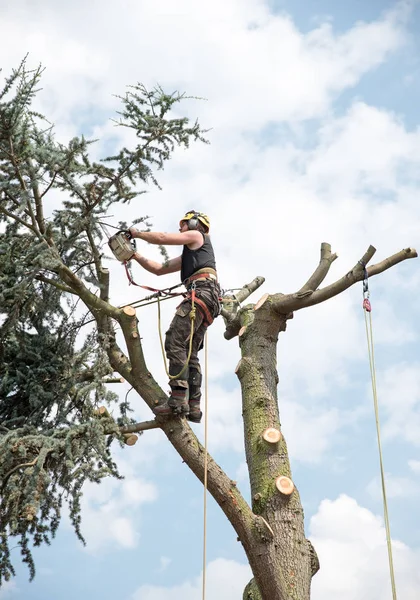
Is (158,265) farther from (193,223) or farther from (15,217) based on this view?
(15,217)

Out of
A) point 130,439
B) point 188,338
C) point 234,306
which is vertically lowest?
point 130,439

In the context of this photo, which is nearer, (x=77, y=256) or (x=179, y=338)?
(x=179, y=338)

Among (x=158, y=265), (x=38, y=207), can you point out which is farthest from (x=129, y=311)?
(x=38, y=207)

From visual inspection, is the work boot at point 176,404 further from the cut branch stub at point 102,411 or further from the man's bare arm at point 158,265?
the man's bare arm at point 158,265

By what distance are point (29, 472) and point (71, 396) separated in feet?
4.85

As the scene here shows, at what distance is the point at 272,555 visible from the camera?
19.2 feet

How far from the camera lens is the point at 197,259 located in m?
6.53

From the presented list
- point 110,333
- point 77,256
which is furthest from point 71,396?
point 77,256

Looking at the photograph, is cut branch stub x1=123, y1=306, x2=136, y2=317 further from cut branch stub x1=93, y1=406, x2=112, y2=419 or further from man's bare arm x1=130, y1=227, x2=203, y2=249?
cut branch stub x1=93, y1=406, x2=112, y2=419

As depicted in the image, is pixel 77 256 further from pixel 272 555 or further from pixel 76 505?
pixel 272 555

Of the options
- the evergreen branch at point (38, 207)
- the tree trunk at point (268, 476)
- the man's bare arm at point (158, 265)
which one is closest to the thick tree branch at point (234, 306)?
the tree trunk at point (268, 476)

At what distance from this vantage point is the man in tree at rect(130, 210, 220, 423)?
6.12 m

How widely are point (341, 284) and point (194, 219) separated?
1581 millimetres

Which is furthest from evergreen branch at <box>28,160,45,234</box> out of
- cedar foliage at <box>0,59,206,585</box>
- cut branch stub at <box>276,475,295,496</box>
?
cut branch stub at <box>276,475,295,496</box>
